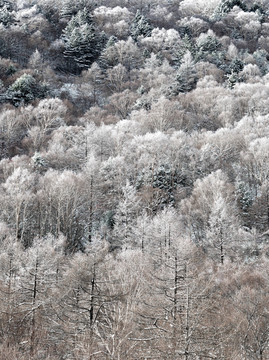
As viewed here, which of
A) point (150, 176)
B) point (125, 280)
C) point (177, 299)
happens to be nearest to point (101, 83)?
point (150, 176)

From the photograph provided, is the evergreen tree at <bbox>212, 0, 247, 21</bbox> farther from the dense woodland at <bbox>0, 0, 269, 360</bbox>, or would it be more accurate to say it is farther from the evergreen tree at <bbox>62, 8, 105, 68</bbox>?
the evergreen tree at <bbox>62, 8, 105, 68</bbox>

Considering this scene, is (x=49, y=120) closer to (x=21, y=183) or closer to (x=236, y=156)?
(x=21, y=183)

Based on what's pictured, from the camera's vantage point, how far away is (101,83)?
70688 millimetres

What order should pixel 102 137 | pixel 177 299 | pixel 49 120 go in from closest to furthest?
1. pixel 177 299
2. pixel 102 137
3. pixel 49 120

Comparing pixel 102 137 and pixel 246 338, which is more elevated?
pixel 102 137

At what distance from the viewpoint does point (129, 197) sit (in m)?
35.8

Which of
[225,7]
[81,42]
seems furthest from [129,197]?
[225,7]

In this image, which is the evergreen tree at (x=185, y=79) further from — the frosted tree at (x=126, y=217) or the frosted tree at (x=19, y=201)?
the frosted tree at (x=19, y=201)

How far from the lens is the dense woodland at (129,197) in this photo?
2072cm

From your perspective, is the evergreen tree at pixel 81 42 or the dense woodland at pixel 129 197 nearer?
the dense woodland at pixel 129 197

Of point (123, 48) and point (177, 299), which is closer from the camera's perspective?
point (177, 299)

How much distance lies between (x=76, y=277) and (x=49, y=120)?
31.6 metres

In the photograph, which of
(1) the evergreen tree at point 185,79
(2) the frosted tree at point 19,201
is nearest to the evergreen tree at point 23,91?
(1) the evergreen tree at point 185,79

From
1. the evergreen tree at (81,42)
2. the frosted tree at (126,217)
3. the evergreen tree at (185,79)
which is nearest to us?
the frosted tree at (126,217)
